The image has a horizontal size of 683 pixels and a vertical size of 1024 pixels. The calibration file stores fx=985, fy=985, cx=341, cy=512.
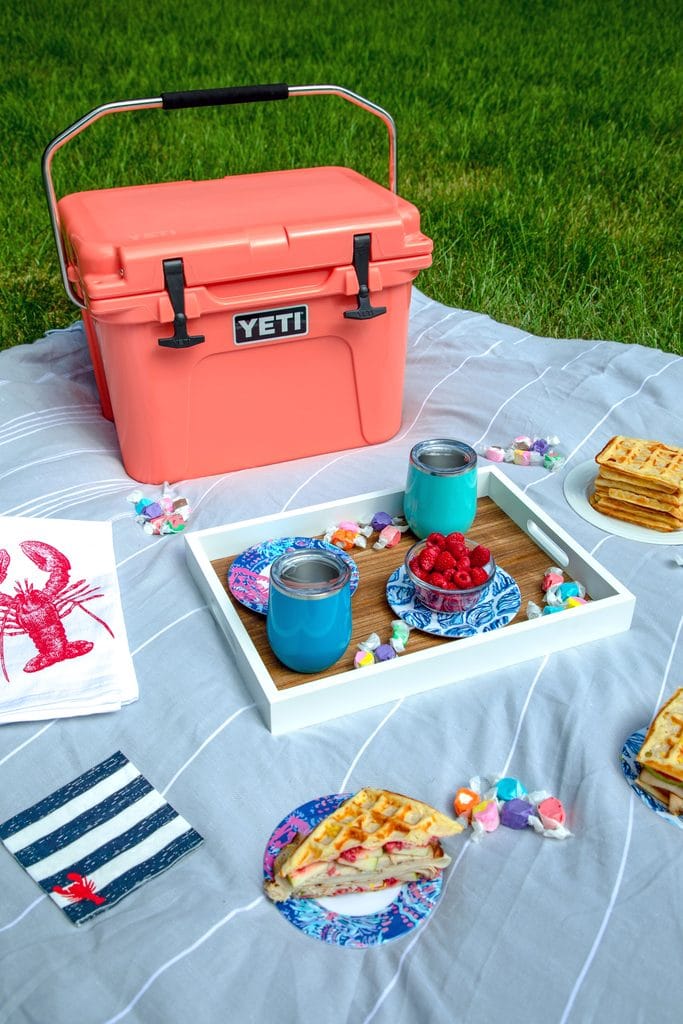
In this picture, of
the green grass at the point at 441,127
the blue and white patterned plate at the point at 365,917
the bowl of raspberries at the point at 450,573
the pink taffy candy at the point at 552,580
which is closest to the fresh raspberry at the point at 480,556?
the bowl of raspberries at the point at 450,573

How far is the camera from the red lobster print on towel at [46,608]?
115 cm

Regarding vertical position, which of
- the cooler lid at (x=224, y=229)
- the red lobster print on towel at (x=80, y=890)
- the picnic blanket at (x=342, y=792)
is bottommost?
the picnic blanket at (x=342, y=792)

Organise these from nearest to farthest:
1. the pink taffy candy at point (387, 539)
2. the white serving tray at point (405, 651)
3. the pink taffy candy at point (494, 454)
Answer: the white serving tray at point (405, 651), the pink taffy candy at point (387, 539), the pink taffy candy at point (494, 454)

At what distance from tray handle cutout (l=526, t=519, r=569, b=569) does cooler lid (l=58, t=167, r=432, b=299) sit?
462 mm

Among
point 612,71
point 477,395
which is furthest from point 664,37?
point 477,395

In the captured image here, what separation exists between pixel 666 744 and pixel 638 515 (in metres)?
0.48

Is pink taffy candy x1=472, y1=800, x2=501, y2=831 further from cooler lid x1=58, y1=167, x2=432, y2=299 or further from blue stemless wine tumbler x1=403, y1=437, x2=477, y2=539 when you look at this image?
cooler lid x1=58, y1=167, x2=432, y2=299

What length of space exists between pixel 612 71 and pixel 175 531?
304cm

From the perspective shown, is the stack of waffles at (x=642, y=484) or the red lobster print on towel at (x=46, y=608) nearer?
the red lobster print on towel at (x=46, y=608)

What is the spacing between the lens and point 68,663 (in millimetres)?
1132

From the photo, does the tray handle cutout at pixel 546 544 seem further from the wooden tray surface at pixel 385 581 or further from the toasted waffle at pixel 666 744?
the toasted waffle at pixel 666 744

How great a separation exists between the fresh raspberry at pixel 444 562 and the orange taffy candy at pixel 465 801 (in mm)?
268

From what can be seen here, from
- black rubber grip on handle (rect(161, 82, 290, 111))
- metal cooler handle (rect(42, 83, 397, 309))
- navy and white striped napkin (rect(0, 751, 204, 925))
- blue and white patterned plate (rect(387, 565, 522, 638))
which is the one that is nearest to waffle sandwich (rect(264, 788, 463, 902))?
navy and white striped napkin (rect(0, 751, 204, 925))

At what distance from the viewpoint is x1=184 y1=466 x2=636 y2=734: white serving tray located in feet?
3.43
